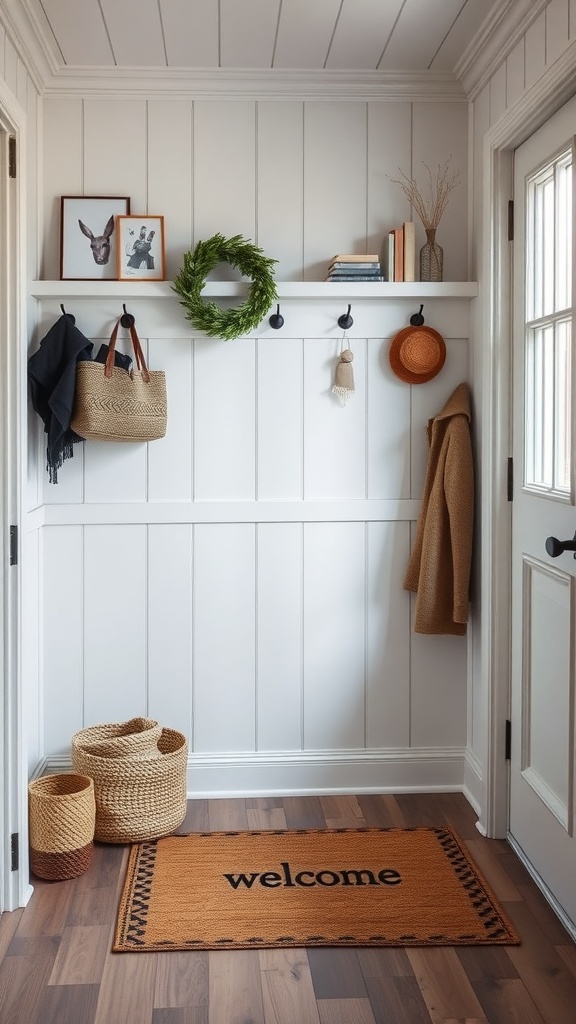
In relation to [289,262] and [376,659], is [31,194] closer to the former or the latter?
[289,262]

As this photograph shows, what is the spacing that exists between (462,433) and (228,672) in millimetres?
1127

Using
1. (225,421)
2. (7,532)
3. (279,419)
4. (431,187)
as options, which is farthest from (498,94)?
(7,532)

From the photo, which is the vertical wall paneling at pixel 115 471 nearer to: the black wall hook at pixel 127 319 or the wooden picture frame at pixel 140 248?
the black wall hook at pixel 127 319

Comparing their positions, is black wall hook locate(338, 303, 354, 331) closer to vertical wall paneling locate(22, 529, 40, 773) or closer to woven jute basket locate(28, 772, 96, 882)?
vertical wall paneling locate(22, 529, 40, 773)

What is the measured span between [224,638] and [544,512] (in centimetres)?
122

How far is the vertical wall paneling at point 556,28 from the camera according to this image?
2211mm

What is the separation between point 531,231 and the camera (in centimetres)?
265

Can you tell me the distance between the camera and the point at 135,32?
2.76 m

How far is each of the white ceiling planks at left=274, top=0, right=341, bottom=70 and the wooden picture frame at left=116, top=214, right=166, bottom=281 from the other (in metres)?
0.65

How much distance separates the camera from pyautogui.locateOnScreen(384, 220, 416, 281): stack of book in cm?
307

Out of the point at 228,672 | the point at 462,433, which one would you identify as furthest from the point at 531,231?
the point at 228,672

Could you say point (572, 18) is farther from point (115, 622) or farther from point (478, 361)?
point (115, 622)

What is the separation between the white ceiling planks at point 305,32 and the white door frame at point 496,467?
22.9 inches

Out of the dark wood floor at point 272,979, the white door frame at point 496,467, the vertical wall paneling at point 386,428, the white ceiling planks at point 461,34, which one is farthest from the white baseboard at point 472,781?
the white ceiling planks at point 461,34
